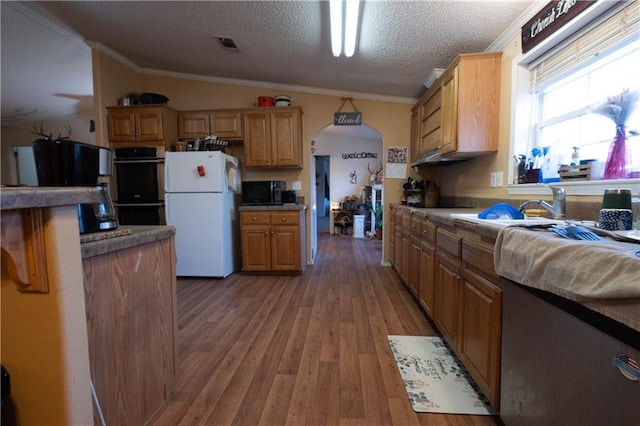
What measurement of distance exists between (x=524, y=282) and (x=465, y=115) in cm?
173

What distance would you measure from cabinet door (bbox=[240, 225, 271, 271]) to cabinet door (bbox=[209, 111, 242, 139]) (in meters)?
1.33

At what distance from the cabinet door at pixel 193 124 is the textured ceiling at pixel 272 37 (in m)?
0.63

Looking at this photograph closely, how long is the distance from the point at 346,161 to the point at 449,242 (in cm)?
575

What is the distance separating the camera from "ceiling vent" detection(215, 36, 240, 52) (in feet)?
9.32

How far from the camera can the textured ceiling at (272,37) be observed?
2170mm

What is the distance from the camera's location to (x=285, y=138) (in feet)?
12.2

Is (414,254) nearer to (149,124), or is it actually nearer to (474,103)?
(474,103)

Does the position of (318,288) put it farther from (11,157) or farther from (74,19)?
(11,157)

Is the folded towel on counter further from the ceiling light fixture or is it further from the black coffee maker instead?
the ceiling light fixture

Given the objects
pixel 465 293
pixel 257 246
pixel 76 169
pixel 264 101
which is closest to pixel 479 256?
pixel 465 293

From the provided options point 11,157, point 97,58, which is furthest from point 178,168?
point 11,157

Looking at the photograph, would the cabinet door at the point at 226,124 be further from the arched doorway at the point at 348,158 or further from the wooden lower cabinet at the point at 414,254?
the arched doorway at the point at 348,158

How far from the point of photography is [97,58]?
10.9 ft

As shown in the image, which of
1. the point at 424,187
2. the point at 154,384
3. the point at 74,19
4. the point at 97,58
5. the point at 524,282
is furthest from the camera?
the point at 424,187
